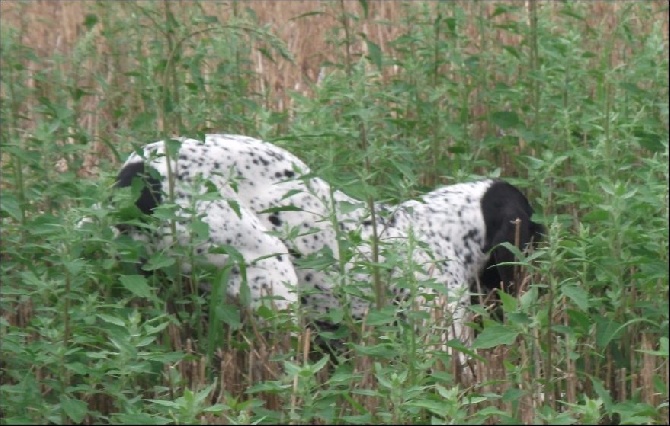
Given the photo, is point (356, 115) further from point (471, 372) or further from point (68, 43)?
point (68, 43)

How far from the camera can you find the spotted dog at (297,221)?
4199mm

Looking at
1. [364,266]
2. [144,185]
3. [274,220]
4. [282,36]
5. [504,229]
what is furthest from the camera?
[282,36]

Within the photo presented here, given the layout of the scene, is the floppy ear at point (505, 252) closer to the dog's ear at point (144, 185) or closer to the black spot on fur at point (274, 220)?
the black spot on fur at point (274, 220)

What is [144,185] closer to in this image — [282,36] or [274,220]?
[274,220]

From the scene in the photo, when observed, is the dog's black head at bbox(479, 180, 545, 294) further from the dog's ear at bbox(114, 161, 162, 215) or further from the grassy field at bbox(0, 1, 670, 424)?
the dog's ear at bbox(114, 161, 162, 215)

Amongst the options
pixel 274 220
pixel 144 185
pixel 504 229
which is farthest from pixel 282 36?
pixel 144 185

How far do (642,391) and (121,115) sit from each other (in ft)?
9.95

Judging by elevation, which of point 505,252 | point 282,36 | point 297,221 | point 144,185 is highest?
point 282,36

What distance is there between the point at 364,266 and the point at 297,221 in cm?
50

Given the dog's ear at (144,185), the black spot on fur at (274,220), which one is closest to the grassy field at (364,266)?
the dog's ear at (144,185)

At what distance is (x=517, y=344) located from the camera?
13.2 feet

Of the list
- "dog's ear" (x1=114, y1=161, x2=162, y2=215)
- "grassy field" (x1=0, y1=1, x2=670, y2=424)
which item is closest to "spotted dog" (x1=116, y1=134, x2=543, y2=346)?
"dog's ear" (x1=114, y1=161, x2=162, y2=215)

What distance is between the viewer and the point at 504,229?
479 cm

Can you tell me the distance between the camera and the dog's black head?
4766mm
